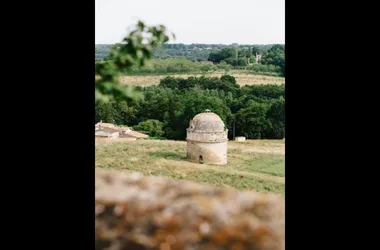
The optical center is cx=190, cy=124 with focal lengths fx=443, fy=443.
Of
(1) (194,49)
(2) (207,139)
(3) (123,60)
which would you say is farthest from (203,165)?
(3) (123,60)

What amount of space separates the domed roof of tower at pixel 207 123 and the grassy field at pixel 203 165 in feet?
0.53

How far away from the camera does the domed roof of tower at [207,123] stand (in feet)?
11.3

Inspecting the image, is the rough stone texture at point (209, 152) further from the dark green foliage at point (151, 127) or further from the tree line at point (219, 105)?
the dark green foliage at point (151, 127)

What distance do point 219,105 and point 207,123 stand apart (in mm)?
Result: 214

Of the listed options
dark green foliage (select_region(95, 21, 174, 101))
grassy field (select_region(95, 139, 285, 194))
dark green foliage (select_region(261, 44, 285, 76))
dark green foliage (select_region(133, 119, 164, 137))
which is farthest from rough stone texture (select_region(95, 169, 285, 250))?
dark green foliage (select_region(95, 21, 174, 101))

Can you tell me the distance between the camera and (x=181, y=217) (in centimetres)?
305

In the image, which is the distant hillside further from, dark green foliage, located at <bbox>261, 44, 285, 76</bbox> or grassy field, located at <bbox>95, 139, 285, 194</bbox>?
grassy field, located at <bbox>95, 139, 285, 194</bbox>

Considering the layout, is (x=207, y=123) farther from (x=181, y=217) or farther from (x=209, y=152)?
(x=181, y=217)

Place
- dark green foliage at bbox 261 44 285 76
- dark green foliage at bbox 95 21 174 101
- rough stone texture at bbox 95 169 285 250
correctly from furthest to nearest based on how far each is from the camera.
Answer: dark green foliage at bbox 261 44 285 76 < rough stone texture at bbox 95 169 285 250 < dark green foliage at bbox 95 21 174 101

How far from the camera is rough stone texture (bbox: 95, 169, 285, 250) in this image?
9.43 ft

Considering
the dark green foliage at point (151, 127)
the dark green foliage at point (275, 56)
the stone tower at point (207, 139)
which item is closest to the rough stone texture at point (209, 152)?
the stone tower at point (207, 139)
